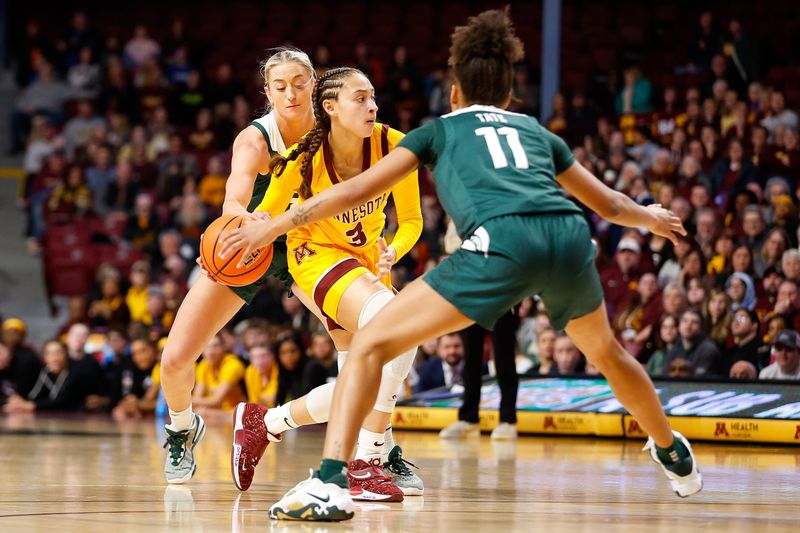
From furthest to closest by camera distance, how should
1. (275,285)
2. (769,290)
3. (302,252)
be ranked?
(275,285)
(769,290)
(302,252)

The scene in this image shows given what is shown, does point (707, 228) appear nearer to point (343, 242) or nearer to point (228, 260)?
point (343, 242)

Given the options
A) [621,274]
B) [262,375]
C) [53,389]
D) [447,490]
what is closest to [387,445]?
[447,490]

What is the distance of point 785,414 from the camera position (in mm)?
8633

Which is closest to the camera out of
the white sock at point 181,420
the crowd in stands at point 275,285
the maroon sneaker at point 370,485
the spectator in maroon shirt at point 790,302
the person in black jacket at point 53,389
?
the maroon sneaker at point 370,485

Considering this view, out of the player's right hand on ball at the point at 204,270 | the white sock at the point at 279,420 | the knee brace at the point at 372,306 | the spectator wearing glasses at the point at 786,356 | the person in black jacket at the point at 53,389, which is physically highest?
the player's right hand on ball at the point at 204,270

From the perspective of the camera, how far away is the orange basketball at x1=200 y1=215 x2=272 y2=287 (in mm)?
5059

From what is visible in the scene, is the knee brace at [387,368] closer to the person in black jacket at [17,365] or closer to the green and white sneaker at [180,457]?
the green and white sneaker at [180,457]

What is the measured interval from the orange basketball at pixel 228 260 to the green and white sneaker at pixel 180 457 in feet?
3.23

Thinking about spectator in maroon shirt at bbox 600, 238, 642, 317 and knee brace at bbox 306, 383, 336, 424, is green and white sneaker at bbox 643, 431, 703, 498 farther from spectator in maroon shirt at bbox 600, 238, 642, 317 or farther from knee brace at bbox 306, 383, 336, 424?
spectator in maroon shirt at bbox 600, 238, 642, 317

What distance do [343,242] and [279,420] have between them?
0.89 m

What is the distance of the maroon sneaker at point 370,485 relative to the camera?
5.00 metres

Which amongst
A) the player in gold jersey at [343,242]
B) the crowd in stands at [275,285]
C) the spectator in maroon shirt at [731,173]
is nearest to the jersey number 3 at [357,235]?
the player in gold jersey at [343,242]

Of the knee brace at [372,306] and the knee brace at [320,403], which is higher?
the knee brace at [372,306]

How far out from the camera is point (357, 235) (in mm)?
5523
